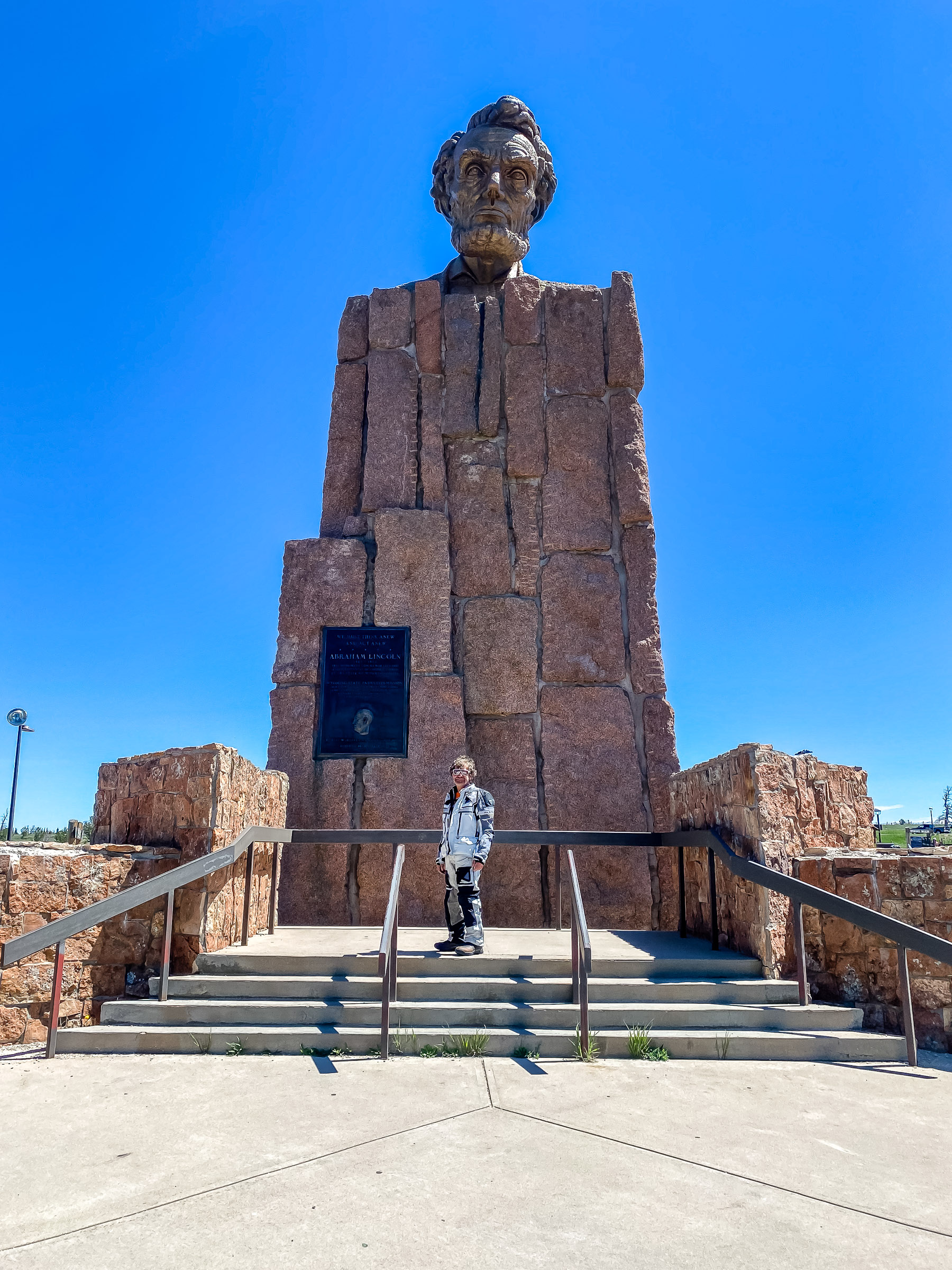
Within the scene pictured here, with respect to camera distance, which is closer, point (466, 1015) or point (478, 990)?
point (466, 1015)

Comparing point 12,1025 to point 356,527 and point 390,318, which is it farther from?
point 390,318

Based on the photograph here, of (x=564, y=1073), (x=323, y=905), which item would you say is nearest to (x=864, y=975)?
(x=564, y=1073)

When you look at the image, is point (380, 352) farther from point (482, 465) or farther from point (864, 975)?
point (864, 975)

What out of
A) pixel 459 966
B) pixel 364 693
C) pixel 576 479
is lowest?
pixel 459 966

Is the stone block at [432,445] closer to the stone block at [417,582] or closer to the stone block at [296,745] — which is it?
the stone block at [417,582]

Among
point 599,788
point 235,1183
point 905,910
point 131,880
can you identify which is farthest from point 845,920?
point 131,880

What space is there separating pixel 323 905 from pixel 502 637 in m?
2.75

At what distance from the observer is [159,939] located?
16.6 ft

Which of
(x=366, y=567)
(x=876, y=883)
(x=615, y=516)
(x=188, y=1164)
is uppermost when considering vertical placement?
(x=615, y=516)

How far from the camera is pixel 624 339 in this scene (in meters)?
8.95

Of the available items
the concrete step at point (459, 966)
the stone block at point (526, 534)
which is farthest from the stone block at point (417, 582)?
the concrete step at point (459, 966)

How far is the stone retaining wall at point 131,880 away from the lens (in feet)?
14.8

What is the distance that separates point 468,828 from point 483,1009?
3.90 feet

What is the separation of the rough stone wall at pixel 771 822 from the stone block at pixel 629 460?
10.1ft
